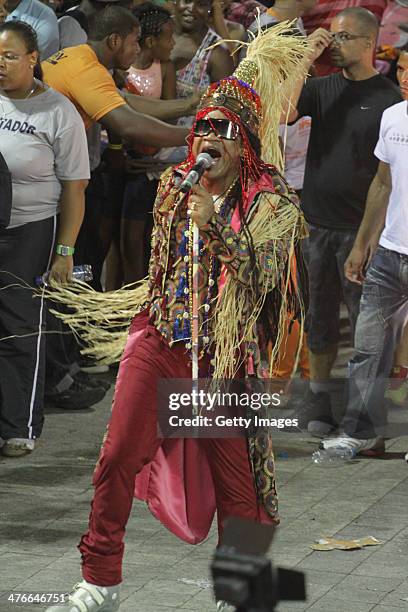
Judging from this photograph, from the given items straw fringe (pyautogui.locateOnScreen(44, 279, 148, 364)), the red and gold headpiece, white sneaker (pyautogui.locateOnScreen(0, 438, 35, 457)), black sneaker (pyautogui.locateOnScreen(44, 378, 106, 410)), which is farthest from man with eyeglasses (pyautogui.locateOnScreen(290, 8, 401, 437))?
the red and gold headpiece

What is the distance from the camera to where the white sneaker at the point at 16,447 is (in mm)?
7156

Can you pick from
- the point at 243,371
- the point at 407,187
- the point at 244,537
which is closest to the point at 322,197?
the point at 407,187

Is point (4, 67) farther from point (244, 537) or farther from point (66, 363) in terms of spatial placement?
point (244, 537)

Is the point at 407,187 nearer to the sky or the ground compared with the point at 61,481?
nearer to the sky

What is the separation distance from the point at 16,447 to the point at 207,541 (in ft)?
5.26

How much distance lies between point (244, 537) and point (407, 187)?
4.80m

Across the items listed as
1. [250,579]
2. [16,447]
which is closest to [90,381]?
[16,447]

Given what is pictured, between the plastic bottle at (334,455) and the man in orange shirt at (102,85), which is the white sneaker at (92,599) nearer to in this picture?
the plastic bottle at (334,455)

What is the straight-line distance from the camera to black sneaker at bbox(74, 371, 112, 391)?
841 centimetres

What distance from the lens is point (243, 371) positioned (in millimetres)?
5113

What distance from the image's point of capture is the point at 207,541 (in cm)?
596

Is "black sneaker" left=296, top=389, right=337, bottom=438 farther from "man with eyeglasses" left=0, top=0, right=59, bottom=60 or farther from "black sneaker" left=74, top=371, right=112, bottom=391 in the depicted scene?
"man with eyeglasses" left=0, top=0, right=59, bottom=60

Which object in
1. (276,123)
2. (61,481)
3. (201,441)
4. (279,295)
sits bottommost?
(61,481)

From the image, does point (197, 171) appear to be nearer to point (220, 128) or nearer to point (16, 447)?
point (220, 128)
